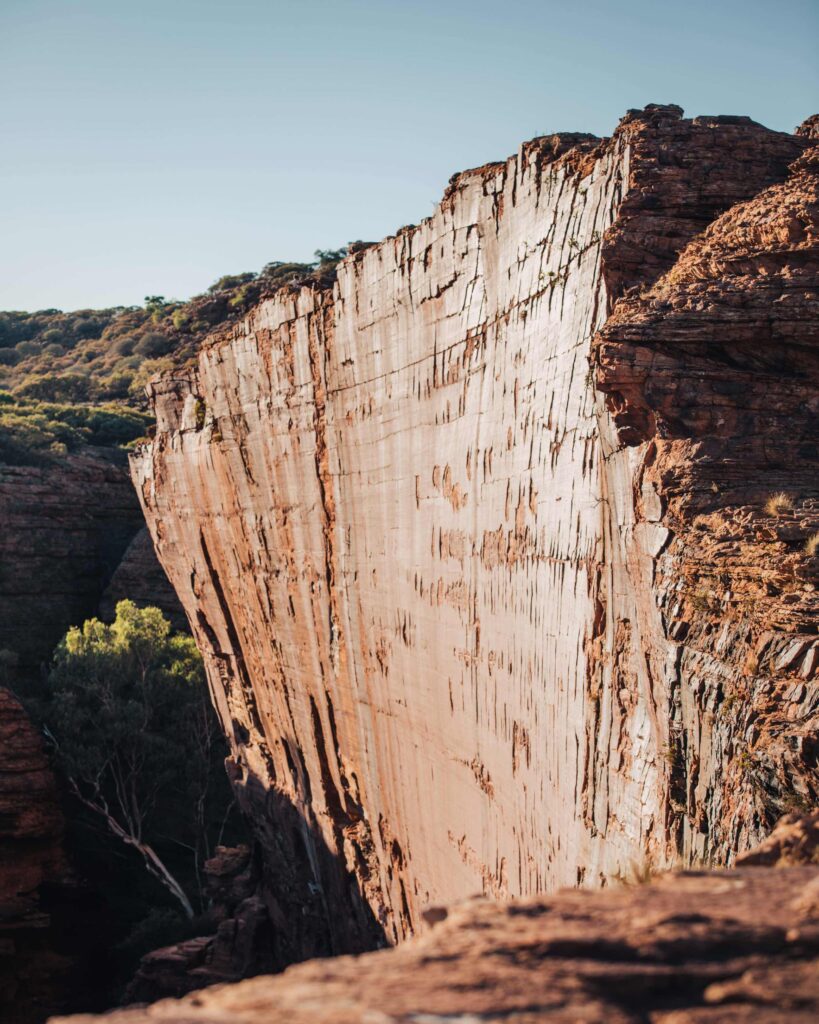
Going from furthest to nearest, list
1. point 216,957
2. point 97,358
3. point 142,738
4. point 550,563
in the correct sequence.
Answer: point 97,358, point 142,738, point 216,957, point 550,563

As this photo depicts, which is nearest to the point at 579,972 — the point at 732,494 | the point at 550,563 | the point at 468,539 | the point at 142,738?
the point at 732,494

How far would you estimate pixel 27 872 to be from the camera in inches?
736

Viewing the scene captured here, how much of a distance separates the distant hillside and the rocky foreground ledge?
35.0 feet

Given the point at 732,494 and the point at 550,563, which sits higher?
the point at 732,494

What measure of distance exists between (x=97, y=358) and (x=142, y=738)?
31.5m

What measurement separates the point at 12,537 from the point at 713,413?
76.3 feet

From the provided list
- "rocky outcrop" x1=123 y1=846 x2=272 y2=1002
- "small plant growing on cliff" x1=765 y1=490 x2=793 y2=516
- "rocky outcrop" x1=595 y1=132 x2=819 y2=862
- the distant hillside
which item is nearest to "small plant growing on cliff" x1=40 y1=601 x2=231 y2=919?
"rocky outcrop" x1=123 y1=846 x2=272 y2=1002

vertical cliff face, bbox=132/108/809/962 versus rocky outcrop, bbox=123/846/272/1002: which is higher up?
vertical cliff face, bbox=132/108/809/962

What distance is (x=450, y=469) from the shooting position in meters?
9.27

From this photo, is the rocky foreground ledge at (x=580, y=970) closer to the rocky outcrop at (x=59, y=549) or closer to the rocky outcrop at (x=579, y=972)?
the rocky outcrop at (x=579, y=972)

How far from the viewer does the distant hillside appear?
101 ft

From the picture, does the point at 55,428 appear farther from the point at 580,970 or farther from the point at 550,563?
the point at 580,970

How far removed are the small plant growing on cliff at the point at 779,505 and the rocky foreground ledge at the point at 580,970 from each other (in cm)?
295

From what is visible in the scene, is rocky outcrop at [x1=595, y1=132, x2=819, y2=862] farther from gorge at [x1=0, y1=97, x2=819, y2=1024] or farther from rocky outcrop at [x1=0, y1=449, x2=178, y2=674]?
rocky outcrop at [x1=0, y1=449, x2=178, y2=674]
